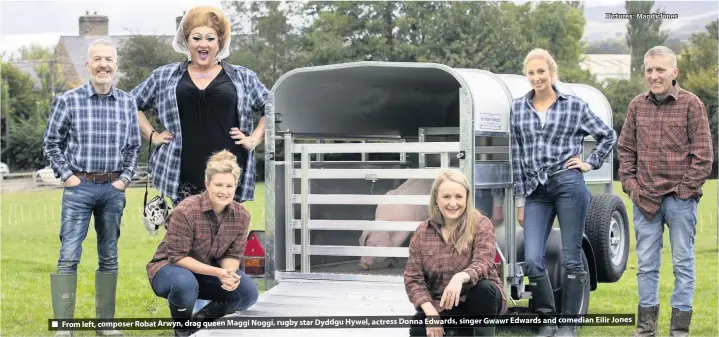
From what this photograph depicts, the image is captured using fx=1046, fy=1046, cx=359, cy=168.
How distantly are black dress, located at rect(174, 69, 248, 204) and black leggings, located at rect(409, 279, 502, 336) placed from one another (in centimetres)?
228

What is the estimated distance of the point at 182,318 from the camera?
693 centimetres

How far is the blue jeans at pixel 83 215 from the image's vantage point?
7707 mm

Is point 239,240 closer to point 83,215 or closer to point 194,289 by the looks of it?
point 194,289

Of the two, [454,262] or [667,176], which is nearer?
[454,262]

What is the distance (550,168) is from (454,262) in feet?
5.16

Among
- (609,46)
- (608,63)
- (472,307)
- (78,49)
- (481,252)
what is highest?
(609,46)

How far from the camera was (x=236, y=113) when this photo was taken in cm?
780

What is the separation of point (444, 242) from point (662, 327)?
136 inches

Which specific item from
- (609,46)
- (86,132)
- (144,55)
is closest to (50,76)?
(144,55)

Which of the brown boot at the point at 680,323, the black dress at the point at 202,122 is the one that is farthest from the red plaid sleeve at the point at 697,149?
the black dress at the point at 202,122

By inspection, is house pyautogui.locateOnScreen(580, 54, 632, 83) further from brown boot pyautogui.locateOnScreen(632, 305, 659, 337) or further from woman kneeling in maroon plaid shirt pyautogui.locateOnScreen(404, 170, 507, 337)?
woman kneeling in maroon plaid shirt pyautogui.locateOnScreen(404, 170, 507, 337)

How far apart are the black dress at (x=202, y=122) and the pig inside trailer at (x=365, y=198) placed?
57cm

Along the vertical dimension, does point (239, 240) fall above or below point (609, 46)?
below

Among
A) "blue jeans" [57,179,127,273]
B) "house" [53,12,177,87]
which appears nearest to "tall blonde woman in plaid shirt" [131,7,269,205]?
"blue jeans" [57,179,127,273]
